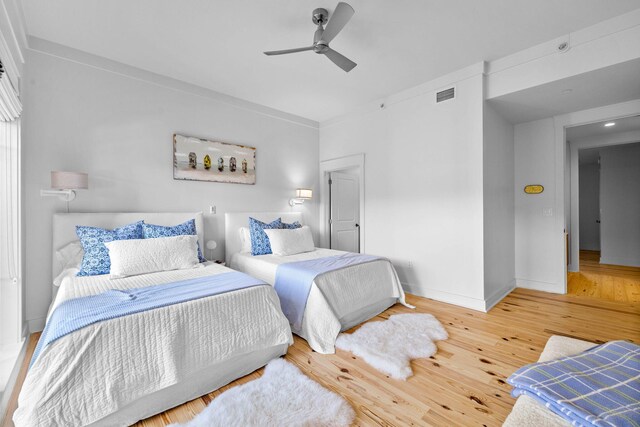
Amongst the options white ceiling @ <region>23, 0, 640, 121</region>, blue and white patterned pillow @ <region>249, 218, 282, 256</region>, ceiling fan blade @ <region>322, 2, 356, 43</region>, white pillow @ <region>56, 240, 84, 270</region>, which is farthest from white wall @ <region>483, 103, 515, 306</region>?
white pillow @ <region>56, 240, 84, 270</region>

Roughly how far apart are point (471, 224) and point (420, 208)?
26.3 inches

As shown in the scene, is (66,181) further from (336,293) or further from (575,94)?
(575,94)

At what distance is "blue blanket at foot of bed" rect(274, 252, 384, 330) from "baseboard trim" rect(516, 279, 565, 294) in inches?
111

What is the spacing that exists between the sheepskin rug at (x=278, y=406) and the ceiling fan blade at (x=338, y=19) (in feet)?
8.58

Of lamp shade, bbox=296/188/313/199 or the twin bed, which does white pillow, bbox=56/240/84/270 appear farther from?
lamp shade, bbox=296/188/313/199


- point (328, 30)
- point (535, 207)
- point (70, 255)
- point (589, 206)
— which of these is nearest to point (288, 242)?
point (70, 255)

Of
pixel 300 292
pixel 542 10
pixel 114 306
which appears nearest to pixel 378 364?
pixel 300 292

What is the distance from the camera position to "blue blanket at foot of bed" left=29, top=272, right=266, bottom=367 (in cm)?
151

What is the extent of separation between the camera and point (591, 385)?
90 centimetres

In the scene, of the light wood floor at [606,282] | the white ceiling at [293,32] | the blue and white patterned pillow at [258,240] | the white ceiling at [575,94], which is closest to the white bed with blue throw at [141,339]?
the blue and white patterned pillow at [258,240]

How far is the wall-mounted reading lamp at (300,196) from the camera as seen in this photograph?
4590 millimetres

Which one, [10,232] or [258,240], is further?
[258,240]

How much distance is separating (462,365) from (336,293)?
1156 mm

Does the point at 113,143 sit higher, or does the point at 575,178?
the point at 113,143
